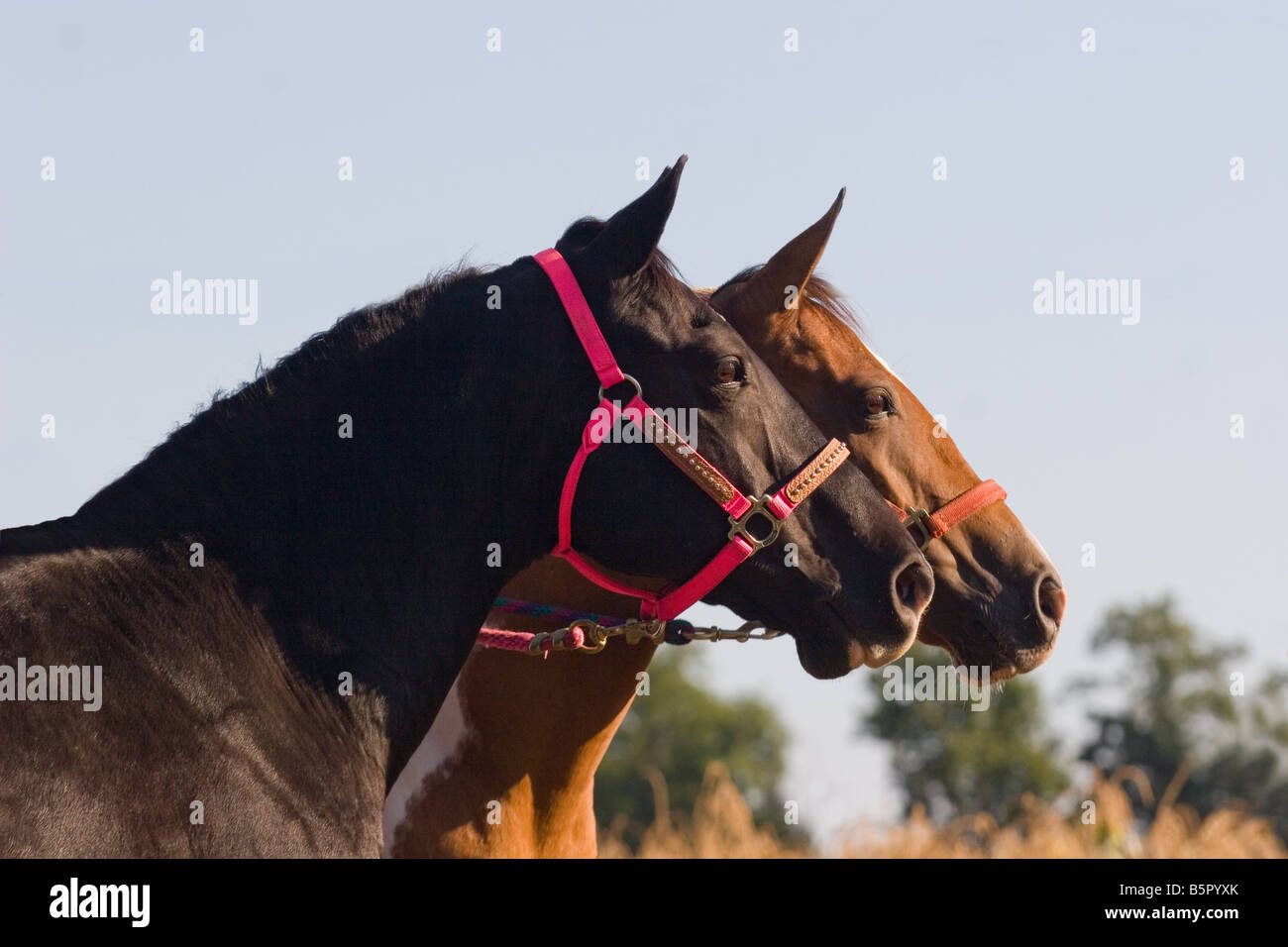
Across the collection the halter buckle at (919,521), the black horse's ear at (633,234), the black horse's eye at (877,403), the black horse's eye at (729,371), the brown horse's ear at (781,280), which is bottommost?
the halter buckle at (919,521)

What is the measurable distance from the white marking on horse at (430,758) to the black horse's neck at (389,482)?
1.54 metres

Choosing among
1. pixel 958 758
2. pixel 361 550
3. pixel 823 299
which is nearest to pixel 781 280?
pixel 823 299

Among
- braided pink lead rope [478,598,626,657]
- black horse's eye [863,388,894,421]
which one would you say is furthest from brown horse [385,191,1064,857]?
braided pink lead rope [478,598,626,657]

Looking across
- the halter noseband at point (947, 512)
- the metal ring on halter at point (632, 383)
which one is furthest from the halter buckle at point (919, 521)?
the metal ring on halter at point (632, 383)

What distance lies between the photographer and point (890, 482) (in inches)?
256

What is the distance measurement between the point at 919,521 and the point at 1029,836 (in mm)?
5745

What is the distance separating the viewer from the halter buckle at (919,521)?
6473 millimetres

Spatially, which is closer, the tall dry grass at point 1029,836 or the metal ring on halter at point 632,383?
the metal ring on halter at point 632,383

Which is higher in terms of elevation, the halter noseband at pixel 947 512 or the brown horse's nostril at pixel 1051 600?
the halter noseband at pixel 947 512

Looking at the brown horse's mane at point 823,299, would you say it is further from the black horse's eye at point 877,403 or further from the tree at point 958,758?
the tree at point 958,758

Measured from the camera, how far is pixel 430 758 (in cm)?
596
